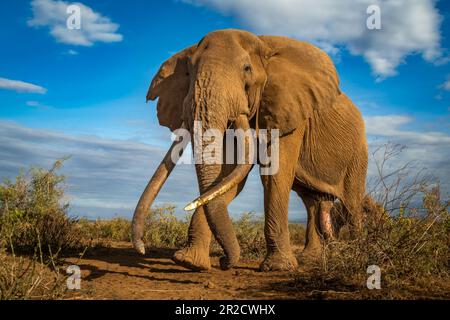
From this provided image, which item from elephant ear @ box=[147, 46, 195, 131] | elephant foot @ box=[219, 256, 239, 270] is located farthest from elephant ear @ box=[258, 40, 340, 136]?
elephant foot @ box=[219, 256, 239, 270]

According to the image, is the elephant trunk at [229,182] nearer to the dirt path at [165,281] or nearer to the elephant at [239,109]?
the elephant at [239,109]

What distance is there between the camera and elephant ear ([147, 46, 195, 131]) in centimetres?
738

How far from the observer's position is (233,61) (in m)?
6.51

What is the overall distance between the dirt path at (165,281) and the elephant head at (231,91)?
531 millimetres

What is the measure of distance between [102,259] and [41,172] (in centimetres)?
367

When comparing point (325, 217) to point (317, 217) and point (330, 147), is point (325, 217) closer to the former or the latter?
point (317, 217)

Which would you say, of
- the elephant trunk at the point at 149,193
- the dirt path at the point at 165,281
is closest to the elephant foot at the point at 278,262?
the dirt path at the point at 165,281

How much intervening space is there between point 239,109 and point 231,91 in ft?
1.07

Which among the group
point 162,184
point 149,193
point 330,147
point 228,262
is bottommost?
point 228,262

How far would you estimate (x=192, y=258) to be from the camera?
6.64 meters

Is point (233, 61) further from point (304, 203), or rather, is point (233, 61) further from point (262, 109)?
point (304, 203)

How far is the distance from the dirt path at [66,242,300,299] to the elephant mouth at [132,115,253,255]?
1.87 ft

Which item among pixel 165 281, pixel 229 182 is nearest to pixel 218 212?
pixel 229 182
